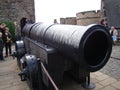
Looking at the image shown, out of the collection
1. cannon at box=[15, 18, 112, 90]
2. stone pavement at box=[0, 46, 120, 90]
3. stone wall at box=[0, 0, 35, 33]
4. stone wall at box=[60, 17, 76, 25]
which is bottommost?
stone pavement at box=[0, 46, 120, 90]

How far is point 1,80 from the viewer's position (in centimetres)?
413

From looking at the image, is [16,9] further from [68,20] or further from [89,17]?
[89,17]

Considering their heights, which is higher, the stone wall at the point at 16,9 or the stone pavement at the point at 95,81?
the stone wall at the point at 16,9

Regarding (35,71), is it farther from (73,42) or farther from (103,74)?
(103,74)

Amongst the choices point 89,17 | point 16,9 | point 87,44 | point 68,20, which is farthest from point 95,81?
point 68,20

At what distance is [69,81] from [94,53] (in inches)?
58.5

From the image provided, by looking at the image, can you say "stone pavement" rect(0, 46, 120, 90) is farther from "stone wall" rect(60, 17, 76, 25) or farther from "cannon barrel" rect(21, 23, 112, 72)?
"stone wall" rect(60, 17, 76, 25)

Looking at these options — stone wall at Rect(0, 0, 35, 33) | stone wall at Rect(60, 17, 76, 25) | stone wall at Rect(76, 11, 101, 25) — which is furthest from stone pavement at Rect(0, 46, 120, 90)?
stone wall at Rect(60, 17, 76, 25)

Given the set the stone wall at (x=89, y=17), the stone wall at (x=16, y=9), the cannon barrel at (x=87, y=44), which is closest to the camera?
the cannon barrel at (x=87, y=44)

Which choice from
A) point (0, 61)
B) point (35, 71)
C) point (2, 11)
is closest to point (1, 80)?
point (35, 71)

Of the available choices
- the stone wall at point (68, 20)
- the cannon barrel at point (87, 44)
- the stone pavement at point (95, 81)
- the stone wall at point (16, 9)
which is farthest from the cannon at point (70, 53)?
the stone wall at point (68, 20)

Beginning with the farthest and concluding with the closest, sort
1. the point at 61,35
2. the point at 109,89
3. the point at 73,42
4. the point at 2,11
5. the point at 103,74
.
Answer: the point at 2,11 < the point at 103,74 < the point at 109,89 < the point at 61,35 < the point at 73,42

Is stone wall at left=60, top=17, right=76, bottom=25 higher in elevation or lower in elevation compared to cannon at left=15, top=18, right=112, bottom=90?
higher

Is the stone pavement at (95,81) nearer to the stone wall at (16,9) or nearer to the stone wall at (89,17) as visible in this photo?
the stone wall at (16,9)
